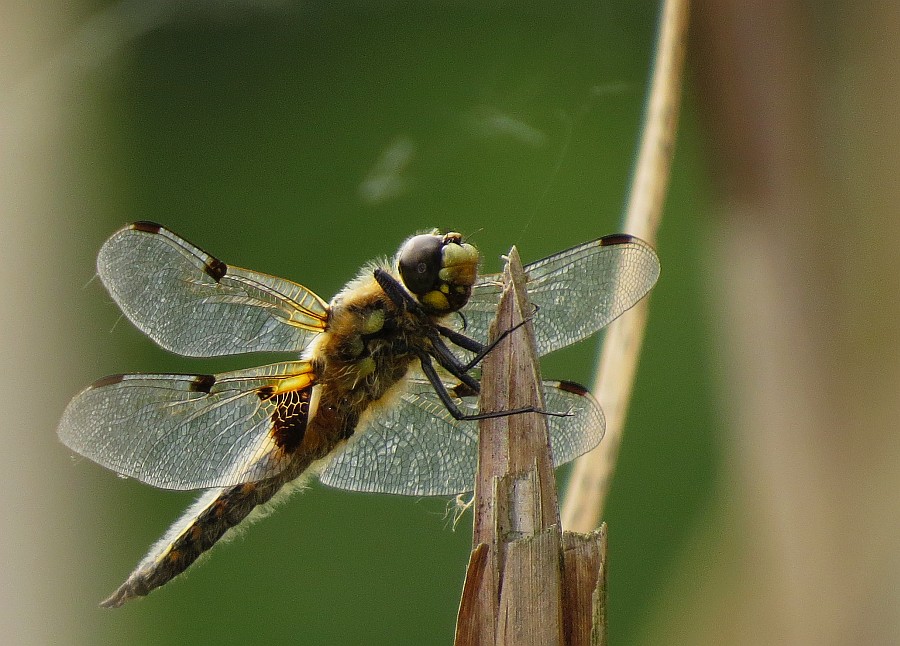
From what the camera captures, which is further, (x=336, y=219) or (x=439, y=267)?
(x=336, y=219)

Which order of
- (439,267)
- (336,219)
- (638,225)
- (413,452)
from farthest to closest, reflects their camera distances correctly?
1. (336,219)
2. (413,452)
3. (439,267)
4. (638,225)

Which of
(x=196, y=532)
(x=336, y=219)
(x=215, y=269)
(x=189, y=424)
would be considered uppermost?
(x=336, y=219)

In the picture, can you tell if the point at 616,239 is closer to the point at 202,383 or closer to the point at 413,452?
the point at 413,452

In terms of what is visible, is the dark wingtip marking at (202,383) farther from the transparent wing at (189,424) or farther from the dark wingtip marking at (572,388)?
the dark wingtip marking at (572,388)

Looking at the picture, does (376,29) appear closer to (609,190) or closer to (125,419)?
(609,190)

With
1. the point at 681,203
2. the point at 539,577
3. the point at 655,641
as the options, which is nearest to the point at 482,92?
the point at 681,203

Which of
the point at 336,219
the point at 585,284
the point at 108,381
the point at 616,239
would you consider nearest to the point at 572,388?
the point at 585,284
